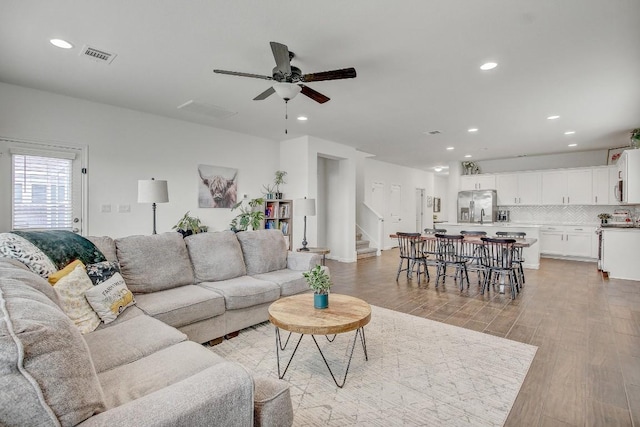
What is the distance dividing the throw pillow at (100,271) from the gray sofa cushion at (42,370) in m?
1.50

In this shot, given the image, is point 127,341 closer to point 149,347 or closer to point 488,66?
point 149,347

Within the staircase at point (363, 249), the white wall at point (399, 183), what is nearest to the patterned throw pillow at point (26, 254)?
the staircase at point (363, 249)

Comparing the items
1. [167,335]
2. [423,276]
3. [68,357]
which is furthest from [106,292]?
[423,276]

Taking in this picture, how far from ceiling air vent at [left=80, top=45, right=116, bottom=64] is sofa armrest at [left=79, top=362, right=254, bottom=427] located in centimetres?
347

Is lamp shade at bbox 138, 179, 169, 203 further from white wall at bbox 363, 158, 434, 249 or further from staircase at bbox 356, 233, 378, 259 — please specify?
white wall at bbox 363, 158, 434, 249

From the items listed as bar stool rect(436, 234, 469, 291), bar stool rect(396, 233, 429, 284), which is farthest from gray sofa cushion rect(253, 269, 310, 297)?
bar stool rect(436, 234, 469, 291)

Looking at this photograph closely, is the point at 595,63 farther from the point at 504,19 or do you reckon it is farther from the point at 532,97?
the point at 504,19

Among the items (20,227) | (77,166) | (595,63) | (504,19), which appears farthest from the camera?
(77,166)

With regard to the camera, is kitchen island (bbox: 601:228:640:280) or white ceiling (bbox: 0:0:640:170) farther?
kitchen island (bbox: 601:228:640:280)

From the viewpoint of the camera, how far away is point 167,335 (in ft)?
6.34

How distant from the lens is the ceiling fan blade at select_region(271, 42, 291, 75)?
8.37ft

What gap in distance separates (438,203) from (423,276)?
842 cm

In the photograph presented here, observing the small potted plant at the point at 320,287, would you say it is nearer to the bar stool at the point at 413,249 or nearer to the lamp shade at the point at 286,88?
the lamp shade at the point at 286,88

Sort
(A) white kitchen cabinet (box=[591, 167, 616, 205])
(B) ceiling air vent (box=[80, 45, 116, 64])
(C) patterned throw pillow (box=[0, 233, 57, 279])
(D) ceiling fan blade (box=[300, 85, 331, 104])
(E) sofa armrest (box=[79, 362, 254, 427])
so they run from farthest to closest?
(A) white kitchen cabinet (box=[591, 167, 616, 205]), (D) ceiling fan blade (box=[300, 85, 331, 104]), (B) ceiling air vent (box=[80, 45, 116, 64]), (C) patterned throw pillow (box=[0, 233, 57, 279]), (E) sofa armrest (box=[79, 362, 254, 427])
